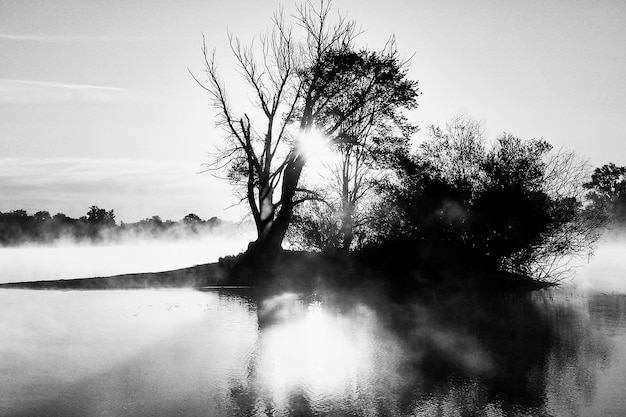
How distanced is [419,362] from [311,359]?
216 centimetres

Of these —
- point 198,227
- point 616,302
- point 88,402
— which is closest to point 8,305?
point 88,402

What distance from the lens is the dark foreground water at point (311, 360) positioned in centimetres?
854

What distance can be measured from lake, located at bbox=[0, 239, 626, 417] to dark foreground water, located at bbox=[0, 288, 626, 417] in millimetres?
36

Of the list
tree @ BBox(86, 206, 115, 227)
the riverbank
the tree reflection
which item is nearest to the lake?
the tree reflection

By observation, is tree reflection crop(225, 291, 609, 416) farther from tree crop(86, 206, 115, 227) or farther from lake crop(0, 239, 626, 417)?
tree crop(86, 206, 115, 227)

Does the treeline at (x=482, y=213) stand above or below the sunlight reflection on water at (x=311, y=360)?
above

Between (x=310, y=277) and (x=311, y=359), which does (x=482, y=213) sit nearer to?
(x=310, y=277)

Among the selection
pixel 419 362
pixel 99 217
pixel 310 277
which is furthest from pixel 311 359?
pixel 99 217

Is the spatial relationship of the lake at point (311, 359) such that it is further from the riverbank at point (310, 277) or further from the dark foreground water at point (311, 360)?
the riverbank at point (310, 277)

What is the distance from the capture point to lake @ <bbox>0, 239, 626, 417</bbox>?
336 inches

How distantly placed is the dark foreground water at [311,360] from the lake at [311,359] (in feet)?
0.12

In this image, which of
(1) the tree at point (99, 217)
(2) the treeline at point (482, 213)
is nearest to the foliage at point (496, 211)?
(2) the treeline at point (482, 213)

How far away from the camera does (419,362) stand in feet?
37.6

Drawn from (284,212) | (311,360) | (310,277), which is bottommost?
(311,360)
